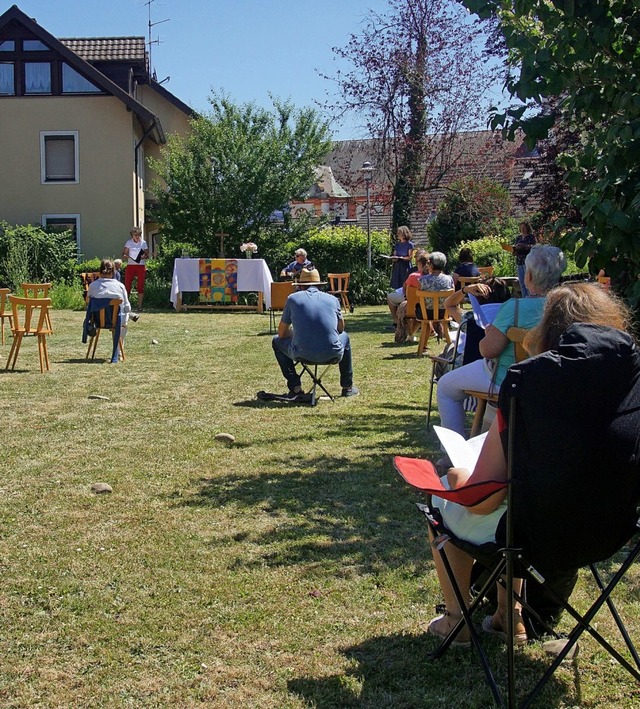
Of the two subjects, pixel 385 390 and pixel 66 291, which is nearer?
pixel 385 390

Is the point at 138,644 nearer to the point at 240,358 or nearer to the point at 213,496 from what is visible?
the point at 213,496

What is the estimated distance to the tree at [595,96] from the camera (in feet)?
15.4

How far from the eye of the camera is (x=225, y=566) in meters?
4.68

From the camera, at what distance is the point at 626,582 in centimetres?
444

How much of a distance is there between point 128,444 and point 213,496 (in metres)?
1.82

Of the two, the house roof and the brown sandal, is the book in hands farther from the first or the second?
the house roof

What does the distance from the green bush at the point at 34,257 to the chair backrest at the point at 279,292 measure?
1053cm

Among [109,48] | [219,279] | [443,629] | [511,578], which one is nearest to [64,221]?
[109,48]

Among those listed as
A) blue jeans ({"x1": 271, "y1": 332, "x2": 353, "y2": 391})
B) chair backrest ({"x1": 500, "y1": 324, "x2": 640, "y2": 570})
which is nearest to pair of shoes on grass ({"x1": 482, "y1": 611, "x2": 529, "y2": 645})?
chair backrest ({"x1": 500, "y1": 324, "x2": 640, "y2": 570})

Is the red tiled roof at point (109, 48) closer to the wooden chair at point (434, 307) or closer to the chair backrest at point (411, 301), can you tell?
the chair backrest at point (411, 301)

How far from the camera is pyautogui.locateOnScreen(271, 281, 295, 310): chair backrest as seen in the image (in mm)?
15734

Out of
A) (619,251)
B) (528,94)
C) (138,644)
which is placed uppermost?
(528,94)

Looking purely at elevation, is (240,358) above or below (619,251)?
below

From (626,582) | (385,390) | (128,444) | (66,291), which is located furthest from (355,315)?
(626,582)
